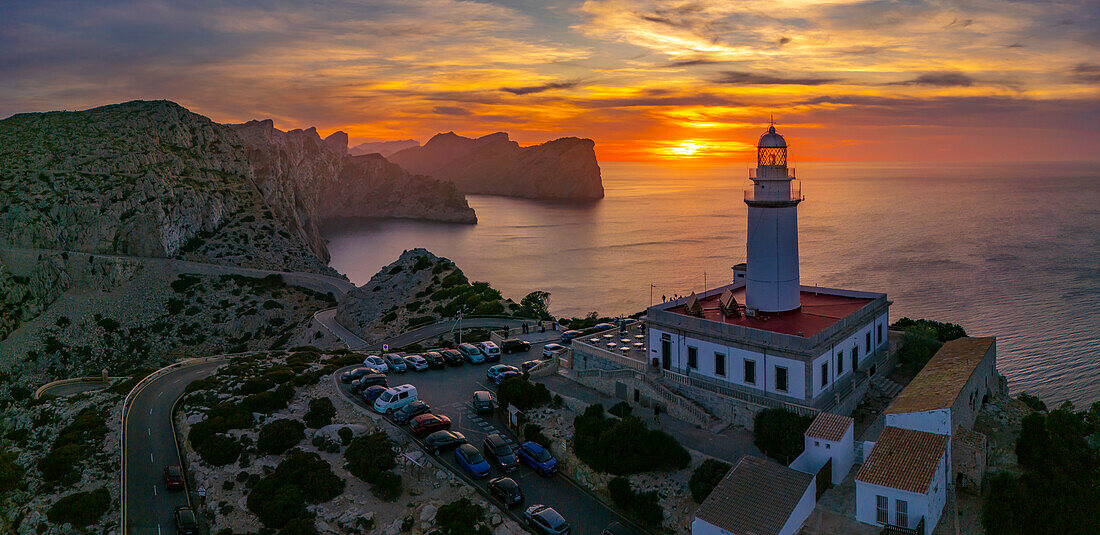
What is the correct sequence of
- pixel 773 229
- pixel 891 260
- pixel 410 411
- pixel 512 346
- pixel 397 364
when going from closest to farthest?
pixel 410 411 < pixel 773 229 < pixel 397 364 < pixel 512 346 < pixel 891 260

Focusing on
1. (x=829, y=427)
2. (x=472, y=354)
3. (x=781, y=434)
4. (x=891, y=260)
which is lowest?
(x=891, y=260)

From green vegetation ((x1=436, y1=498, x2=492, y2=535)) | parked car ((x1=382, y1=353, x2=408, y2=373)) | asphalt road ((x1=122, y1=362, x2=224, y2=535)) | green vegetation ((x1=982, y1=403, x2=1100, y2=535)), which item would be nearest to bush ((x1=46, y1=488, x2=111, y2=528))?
asphalt road ((x1=122, y1=362, x2=224, y2=535))

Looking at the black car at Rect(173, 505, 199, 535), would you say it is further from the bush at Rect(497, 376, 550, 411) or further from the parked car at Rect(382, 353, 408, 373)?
the parked car at Rect(382, 353, 408, 373)

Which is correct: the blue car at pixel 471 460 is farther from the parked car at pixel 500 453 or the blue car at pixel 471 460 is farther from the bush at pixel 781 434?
the bush at pixel 781 434

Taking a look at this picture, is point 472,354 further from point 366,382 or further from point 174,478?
point 174,478

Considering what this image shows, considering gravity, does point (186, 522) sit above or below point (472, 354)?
A: below

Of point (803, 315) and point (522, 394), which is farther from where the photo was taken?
point (803, 315)

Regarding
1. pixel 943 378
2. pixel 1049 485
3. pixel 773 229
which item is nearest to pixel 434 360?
pixel 773 229

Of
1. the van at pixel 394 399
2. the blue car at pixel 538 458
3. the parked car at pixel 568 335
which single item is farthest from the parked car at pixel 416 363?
the blue car at pixel 538 458
